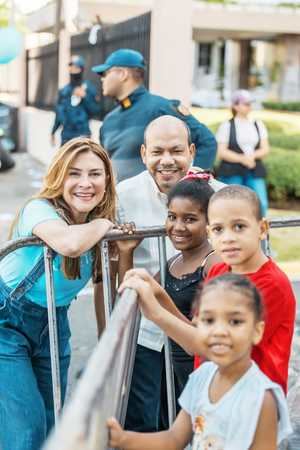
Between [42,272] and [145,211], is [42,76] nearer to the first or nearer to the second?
[145,211]

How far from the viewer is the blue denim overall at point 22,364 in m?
3.35

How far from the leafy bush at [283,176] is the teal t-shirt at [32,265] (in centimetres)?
941

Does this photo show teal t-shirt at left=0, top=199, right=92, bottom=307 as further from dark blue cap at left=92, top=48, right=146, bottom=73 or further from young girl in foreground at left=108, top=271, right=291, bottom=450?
dark blue cap at left=92, top=48, right=146, bottom=73

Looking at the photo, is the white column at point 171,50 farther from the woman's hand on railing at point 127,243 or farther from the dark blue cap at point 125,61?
the woman's hand on railing at point 127,243

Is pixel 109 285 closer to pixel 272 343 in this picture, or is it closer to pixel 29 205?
pixel 29 205

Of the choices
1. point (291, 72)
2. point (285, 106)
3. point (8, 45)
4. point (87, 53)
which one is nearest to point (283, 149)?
point (87, 53)

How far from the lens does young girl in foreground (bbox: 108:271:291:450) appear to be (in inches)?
90.4

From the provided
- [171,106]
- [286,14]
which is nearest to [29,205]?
[171,106]

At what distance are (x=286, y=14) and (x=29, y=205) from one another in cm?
3462

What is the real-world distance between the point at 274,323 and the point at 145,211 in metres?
1.25

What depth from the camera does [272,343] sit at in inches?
105

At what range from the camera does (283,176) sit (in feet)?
41.4

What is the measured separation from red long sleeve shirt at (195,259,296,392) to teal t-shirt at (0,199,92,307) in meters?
1.00

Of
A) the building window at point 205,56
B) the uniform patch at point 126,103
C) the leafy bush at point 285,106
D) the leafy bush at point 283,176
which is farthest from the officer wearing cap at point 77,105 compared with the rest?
the building window at point 205,56
